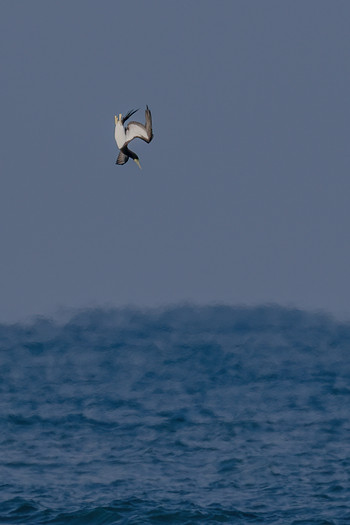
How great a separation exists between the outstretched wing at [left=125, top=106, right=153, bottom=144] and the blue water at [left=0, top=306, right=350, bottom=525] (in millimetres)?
16698

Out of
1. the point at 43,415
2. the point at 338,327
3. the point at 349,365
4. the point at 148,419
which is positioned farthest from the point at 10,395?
the point at 338,327

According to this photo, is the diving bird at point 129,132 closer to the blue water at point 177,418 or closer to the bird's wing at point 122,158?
the bird's wing at point 122,158

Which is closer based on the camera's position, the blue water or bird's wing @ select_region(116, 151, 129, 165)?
bird's wing @ select_region(116, 151, 129, 165)

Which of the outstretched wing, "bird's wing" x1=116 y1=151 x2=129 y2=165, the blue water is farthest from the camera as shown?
the blue water

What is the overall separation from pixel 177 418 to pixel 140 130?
1020 inches

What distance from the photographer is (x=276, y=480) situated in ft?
146

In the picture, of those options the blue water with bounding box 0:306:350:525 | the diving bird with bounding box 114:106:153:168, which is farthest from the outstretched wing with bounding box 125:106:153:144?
the blue water with bounding box 0:306:350:525

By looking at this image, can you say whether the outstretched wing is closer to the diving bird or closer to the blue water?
the diving bird

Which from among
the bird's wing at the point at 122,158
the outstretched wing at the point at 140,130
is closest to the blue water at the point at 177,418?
the bird's wing at the point at 122,158

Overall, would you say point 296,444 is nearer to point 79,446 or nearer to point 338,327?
point 79,446

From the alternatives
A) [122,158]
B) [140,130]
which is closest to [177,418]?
[122,158]

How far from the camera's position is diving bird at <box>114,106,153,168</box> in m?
30.5

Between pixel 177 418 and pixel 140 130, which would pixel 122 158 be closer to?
pixel 140 130

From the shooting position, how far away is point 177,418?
53.7m
